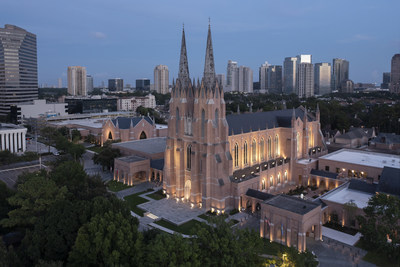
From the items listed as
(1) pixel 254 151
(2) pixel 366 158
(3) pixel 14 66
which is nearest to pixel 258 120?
(1) pixel 254 151

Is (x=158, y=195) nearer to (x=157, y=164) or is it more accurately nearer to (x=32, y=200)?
(x=157, y=164)

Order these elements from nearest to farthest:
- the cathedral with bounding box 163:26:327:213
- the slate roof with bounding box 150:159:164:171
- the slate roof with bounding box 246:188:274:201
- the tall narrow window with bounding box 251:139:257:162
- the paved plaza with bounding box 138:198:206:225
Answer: the paved plaza with bounding box 138:198:206:225
the slate roof with bounding box 246:188:274:201
the cathedral with bounding box 163:26:327:213
the tall narrow window with bounding box 251:139:257:162
the slate roof with bounding box 150:159:164:171

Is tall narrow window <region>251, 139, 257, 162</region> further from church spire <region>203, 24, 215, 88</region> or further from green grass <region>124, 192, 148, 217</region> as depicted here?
green grass <region>124, 192, 148, 217</region>

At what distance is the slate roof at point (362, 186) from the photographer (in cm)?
4462

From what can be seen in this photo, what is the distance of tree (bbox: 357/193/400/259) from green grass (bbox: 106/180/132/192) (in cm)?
3781

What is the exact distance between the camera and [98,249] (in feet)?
86.7

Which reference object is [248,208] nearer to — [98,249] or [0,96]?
[98,249]

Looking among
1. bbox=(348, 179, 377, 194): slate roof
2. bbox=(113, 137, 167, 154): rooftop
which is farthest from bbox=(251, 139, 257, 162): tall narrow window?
bbox=(113, 137, 167, 154): rooftop

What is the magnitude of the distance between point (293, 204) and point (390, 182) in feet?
50.6

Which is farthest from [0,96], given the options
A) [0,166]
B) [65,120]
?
[0,166]

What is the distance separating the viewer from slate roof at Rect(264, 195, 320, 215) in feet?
118

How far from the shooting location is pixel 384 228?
31.8 meters

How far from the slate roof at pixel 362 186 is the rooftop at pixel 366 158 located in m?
8.47

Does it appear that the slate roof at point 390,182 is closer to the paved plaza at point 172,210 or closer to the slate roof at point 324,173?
the slate roof at point 324,173
